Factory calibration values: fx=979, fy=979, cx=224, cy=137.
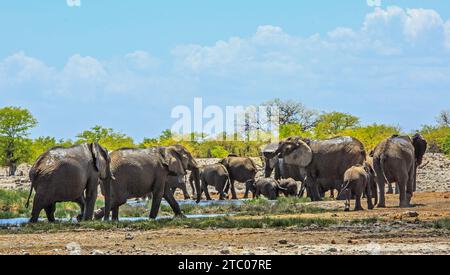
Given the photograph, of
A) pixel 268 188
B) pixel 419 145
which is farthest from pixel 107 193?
pixel 268 188

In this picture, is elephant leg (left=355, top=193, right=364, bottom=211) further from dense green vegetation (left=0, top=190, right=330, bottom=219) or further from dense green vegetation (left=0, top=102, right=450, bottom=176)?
dense green vegetation (left=0, top=102, right=450, bottom=176)

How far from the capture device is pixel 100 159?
23.9 metres

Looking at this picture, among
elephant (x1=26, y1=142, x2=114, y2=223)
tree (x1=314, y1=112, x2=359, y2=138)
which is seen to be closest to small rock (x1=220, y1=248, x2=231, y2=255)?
elephant (x1=26, y1=142, x2=114, y2=223)

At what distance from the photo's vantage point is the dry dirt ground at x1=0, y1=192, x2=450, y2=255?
15.2 m

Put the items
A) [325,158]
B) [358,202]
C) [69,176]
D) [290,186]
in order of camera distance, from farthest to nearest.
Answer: [290,186], [325,158], [358,202], [69,176]

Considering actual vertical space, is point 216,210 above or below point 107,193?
below

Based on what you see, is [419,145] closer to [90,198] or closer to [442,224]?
[90,198]

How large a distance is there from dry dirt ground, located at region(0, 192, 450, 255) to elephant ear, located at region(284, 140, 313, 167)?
15.1 meters

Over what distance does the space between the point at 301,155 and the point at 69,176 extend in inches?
592

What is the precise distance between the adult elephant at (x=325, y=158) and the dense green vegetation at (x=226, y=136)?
3568cm

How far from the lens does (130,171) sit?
24484mm
